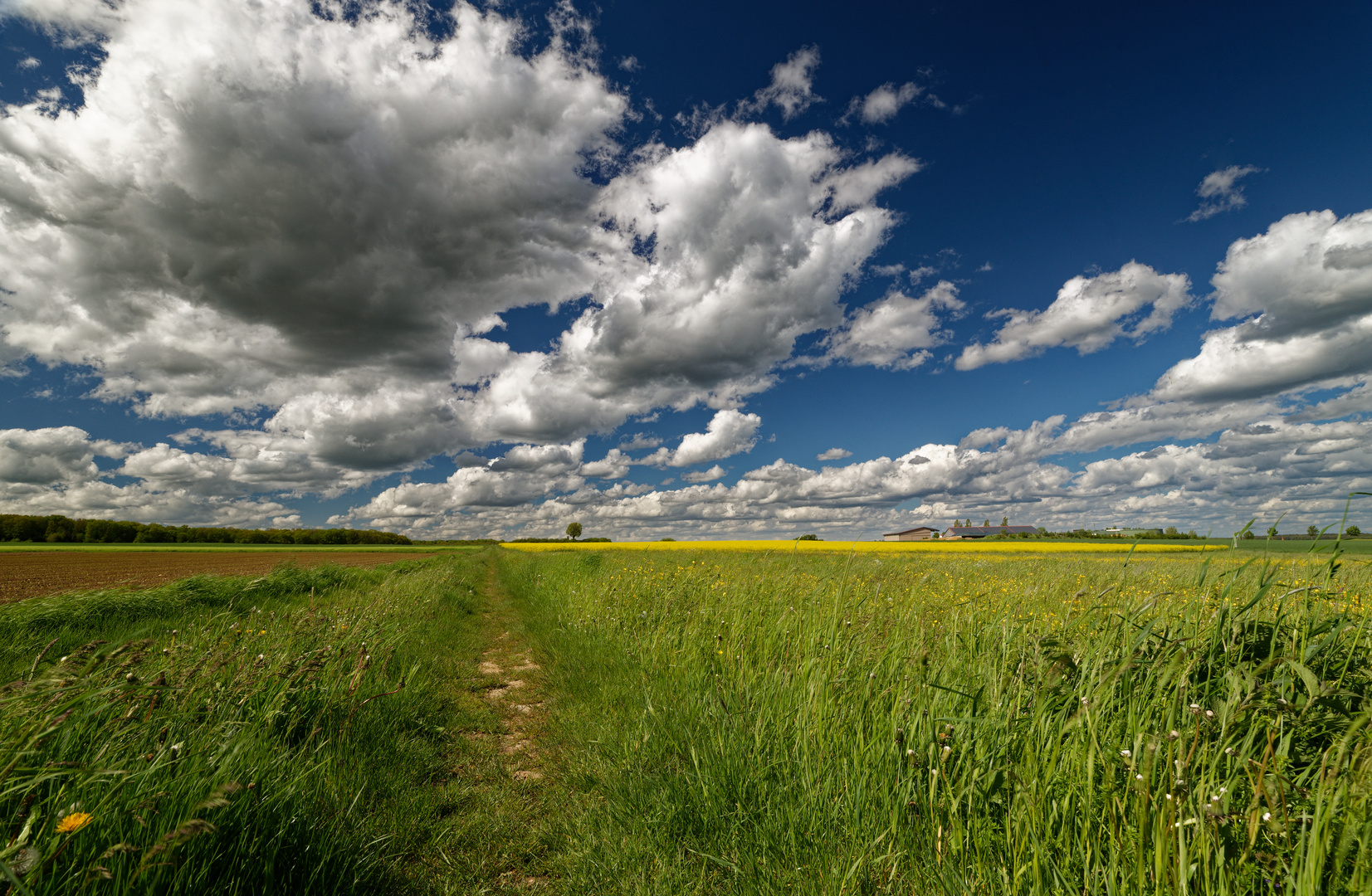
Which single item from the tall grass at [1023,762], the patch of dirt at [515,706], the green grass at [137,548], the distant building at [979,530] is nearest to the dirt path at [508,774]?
the patch of dirt at [515,706]

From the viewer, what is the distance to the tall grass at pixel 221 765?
6.25 feet

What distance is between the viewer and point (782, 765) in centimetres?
355

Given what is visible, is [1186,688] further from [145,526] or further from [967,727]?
[145,526]

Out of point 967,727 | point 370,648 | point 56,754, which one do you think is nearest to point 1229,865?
point 967,727

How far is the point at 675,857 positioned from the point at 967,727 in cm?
189

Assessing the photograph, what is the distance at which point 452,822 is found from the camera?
389 centimetres

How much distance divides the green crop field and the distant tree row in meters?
109

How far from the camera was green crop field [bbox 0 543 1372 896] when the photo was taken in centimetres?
198

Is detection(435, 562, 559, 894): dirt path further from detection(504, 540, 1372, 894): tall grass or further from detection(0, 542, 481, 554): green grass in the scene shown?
detection(0, 542, 481, 554): green grass

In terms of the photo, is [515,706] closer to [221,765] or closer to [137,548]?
[221,765]

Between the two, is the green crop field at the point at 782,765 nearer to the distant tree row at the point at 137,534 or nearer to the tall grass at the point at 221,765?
the tall grass at the point at 221,765

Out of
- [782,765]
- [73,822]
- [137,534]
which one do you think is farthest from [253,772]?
[137,534]

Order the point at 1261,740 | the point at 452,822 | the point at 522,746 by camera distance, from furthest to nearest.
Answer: the point at 522,746 → the point at 452,822 → the point at 1261,740

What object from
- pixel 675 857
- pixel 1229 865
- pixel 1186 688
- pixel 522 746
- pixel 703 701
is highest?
pixel 1186 688
